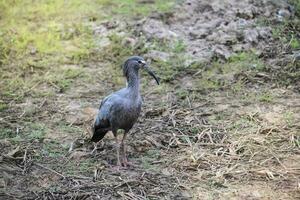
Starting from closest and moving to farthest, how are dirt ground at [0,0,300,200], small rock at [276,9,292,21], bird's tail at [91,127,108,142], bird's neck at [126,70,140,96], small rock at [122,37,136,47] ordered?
1. dirt ground at [0,0,300,200]
2. bird's neck at [126,70,140,96]
3. bird's tail at [91,127,108,142]
4. small rock at [122,37,136,47]
5. small rock at [276,9,292,21]

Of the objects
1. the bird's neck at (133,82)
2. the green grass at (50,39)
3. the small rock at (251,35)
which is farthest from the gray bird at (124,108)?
the small rock at (251,35)

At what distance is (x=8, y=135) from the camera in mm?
6824

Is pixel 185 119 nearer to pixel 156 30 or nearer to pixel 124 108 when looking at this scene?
pixel 124 108

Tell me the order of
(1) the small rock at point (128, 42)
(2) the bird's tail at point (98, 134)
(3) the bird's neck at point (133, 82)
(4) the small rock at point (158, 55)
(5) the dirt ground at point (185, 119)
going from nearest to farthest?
(5) the dirt ground at point (185, 119) → (3) the bird's neck at point (133, 82) → (2) the bird's tail at point (98, 134) → (4) the small rock at point (158, 55) → (1) the small rock at point (128, 42)

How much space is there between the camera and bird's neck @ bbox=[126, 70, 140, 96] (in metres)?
6.15

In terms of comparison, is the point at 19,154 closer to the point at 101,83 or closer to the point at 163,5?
the point at 101,83

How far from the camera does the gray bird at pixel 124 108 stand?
6055 millimetres

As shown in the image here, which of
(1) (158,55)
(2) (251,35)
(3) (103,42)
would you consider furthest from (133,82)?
(2) (251,35)

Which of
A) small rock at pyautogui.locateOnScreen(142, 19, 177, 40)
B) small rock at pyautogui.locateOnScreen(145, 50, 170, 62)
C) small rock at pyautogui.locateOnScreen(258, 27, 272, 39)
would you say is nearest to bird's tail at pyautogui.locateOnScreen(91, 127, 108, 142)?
small rock at pyautogui.locateOnScreen(145, 50, 170, 62)

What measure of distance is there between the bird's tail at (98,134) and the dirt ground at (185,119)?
0.12m

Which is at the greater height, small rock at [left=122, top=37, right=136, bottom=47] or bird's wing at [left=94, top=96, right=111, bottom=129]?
bird's wing at [left=94, top=96, right=111, bottom=129]

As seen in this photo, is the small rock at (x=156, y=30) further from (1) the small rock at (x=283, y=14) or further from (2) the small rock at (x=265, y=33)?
(1) the small rock at (x=283, y=14)

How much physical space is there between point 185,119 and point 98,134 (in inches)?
47.8

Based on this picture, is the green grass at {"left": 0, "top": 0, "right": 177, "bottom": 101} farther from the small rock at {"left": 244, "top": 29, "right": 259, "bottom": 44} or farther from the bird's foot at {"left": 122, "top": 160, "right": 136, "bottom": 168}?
the bird's foot at {"left": 122, "top": 160, "right": 136, "bottom": 168}
